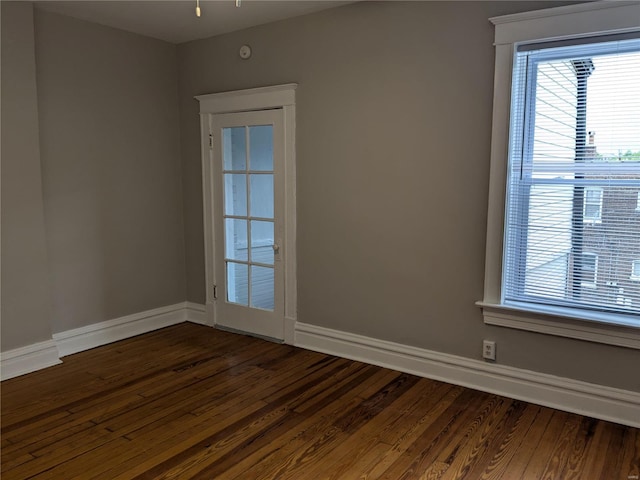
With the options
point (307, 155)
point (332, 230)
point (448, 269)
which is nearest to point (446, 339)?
point (448, 269)

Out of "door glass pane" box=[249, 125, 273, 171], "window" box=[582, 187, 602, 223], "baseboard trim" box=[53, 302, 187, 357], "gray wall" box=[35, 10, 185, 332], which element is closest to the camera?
"window" box=[582, 187, 602, 223]

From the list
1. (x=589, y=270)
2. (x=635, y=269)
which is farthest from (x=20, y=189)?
(x=635, y=269)

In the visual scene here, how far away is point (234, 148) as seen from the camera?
172 inches

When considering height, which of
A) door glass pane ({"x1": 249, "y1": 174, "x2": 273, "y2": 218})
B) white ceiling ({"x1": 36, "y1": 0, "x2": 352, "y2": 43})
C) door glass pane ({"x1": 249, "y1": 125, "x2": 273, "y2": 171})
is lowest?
door glass pane ({"x1": 249, "y1": 174, "x2": 273, "y2": 218})

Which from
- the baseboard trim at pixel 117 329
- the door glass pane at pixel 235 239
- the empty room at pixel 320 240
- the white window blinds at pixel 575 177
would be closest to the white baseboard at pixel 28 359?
the empty room at pixel 320 240

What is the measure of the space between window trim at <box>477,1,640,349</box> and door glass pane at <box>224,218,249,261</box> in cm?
211

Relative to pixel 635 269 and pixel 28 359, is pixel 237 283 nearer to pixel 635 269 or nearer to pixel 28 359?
pixel 28 359

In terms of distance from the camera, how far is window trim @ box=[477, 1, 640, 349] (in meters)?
2.71

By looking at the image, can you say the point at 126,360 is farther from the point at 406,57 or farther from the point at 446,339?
the point at 406,57

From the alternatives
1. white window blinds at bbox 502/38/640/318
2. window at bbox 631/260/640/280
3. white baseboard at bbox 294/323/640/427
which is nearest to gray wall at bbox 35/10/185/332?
white baseboard at bbox 294/323/640/427

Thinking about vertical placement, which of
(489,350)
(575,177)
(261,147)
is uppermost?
(261,147)

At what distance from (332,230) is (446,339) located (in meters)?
1.15

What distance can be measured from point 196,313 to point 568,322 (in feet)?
10.6

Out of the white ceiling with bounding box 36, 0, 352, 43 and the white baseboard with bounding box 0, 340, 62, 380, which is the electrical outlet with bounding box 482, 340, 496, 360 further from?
the white baseboard with bounding box 0, 340, 62, 380
